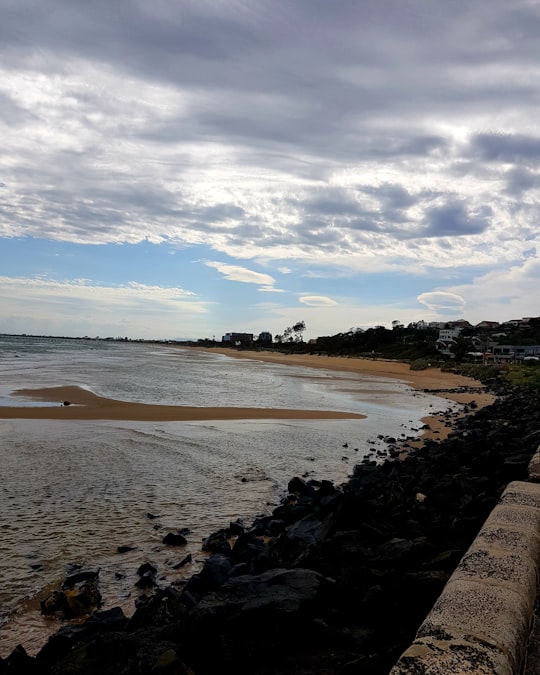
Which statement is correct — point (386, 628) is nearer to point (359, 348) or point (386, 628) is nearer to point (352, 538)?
point (352, 538)

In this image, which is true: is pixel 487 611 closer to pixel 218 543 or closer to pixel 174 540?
pixel 218 543

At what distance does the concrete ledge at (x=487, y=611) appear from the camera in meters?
2.35

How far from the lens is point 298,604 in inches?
154

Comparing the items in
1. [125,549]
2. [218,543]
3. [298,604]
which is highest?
[298,604]

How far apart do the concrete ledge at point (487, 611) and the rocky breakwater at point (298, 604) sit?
0.53m

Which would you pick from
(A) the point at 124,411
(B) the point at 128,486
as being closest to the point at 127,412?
(A) the point at 124,411

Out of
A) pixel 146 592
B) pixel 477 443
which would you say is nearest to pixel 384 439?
pixel 477 443

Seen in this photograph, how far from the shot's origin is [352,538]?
5.97 m

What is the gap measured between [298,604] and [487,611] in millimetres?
1533

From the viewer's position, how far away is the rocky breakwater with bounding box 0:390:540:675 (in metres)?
3.50

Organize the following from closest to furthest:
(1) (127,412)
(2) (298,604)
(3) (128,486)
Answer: (2) (298,604), (3) (128,486), (1) (127,412)

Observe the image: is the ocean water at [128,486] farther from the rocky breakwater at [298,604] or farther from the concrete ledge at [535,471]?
the concrete ledge at [535,471]

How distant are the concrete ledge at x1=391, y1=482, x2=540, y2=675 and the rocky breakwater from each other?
526mm

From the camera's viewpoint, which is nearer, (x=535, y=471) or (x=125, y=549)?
(x=535, y=471)
